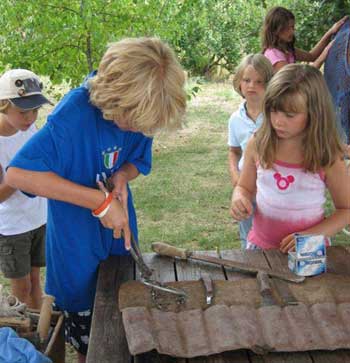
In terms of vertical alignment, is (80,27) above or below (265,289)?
below

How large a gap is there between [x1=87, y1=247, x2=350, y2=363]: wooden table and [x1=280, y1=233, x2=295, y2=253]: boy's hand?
0.11 ft

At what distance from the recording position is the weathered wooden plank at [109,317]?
1.54m

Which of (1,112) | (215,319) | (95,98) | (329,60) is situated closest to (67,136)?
(95,98)

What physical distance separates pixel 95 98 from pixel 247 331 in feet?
2.77

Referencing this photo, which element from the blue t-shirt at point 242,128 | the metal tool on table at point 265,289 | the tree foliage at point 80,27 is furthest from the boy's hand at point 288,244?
the tree foliage at point 80,27

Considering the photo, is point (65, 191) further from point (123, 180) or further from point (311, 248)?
point (311, 248)

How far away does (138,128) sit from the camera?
1.80m

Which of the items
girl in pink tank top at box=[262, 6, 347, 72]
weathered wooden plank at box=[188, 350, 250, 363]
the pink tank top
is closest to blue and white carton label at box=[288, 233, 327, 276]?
the pink tank top

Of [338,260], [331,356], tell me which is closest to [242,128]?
[338,260]

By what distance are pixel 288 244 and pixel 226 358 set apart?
0.75 m

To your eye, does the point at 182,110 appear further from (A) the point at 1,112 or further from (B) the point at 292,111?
(A) the point at 1,112

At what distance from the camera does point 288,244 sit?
83.8 inches

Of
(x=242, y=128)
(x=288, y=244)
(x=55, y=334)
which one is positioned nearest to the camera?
(x=55, y=334)

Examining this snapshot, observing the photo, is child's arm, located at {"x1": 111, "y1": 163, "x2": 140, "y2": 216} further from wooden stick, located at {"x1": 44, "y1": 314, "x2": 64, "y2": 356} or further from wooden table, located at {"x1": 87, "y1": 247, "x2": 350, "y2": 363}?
wooden stick, located at {"x1": 44, "y1": 314, "x2": 64, "y2": 356}
